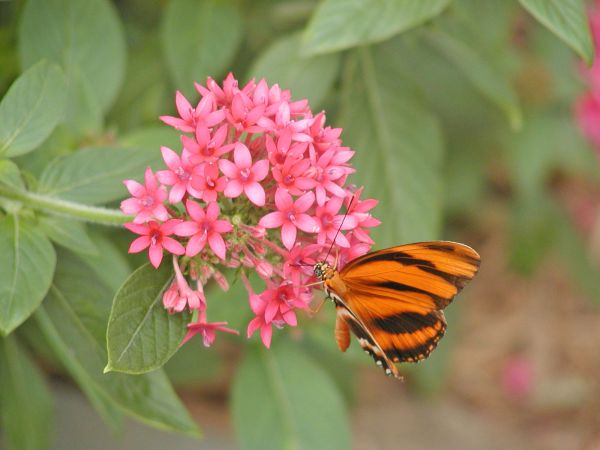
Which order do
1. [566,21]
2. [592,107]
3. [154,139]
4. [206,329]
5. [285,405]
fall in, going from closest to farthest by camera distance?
[206,329]
[566,21]
[154,139]
[285,405]
[592,107]

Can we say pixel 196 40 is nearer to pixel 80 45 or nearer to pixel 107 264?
pixel 80 45

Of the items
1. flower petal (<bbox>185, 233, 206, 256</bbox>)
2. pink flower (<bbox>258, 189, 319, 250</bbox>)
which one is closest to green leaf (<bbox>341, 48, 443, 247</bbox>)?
pink flower (<bbox>258, 189, 319, 250</bbox>)

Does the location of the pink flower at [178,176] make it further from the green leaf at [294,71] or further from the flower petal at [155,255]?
the green leaf at [294,71]

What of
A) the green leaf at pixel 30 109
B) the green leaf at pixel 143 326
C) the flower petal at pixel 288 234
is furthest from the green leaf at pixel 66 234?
the flower petal at pixel 288 234

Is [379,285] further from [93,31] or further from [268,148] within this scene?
[93,31]

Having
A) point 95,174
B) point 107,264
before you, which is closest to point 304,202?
point 95,174

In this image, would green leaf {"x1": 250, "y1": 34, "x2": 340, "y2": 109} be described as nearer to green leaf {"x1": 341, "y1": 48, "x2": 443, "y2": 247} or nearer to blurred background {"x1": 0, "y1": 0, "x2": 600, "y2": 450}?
blurred background {"x1": 0, "y1": 0, "x2": 600, "y2": 450}
